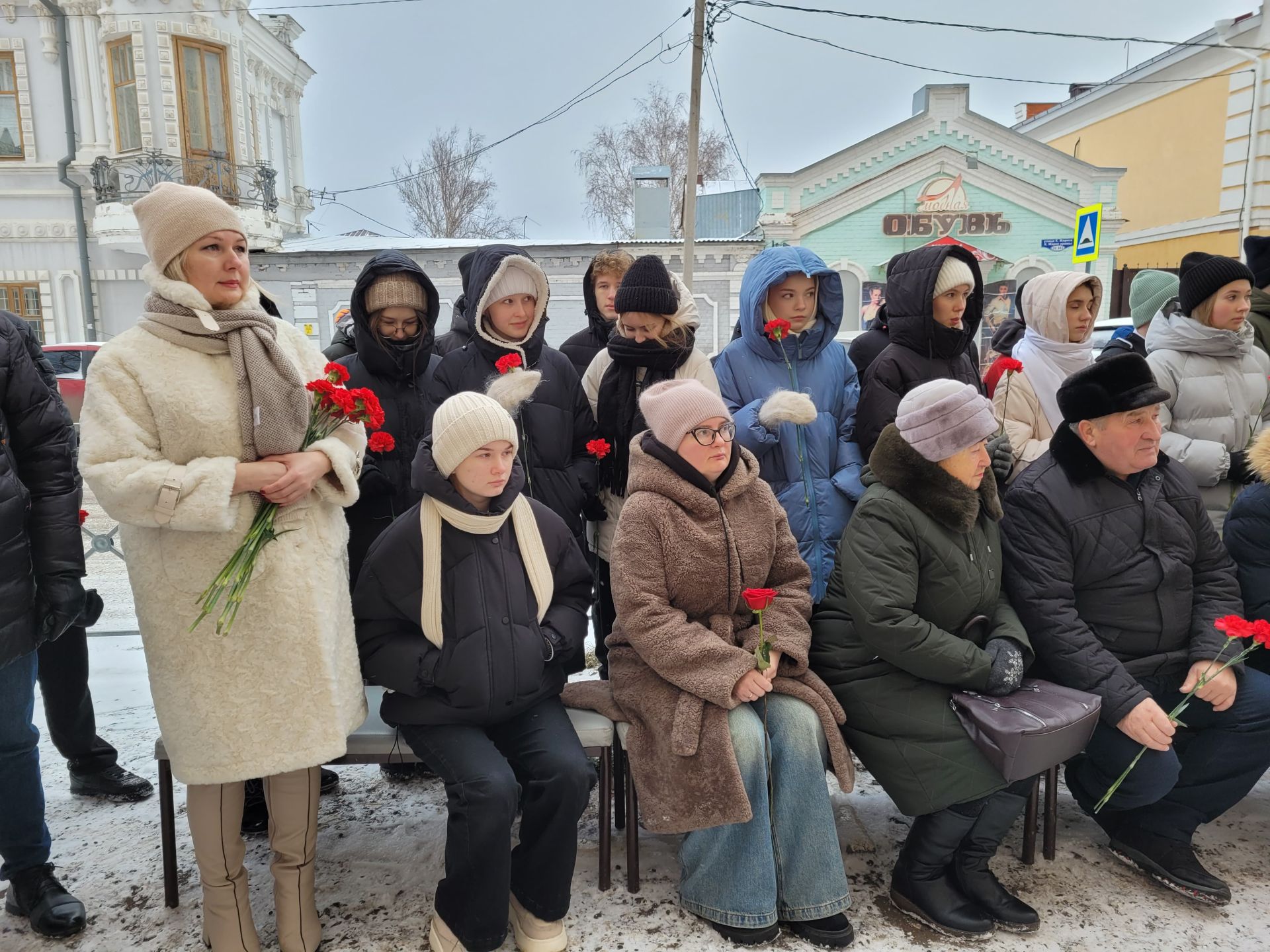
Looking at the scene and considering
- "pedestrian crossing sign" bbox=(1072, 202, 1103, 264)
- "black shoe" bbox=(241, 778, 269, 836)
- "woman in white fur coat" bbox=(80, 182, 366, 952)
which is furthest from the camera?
"pedestrian crossing sign" bbox=(1072, 202, 1103, 264)

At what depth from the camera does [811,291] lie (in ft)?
11.6

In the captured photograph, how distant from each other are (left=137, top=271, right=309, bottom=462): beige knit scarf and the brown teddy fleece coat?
3.46 feet

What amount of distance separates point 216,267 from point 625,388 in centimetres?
162

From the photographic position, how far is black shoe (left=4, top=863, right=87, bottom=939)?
2.49 meters

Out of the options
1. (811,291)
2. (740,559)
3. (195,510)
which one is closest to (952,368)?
(811,291)

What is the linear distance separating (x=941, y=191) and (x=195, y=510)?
55.6ft

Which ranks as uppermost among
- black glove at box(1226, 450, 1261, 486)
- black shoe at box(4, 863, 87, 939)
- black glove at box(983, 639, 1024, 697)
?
black glove at box(1226, 450, 1261, 486)

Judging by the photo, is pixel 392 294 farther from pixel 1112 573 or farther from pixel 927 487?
pixel 1112 573

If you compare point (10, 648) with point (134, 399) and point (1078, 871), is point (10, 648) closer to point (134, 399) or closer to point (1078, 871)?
point (134, 399)

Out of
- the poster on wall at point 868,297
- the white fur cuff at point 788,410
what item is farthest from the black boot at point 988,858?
the poster on wall at point 868,297

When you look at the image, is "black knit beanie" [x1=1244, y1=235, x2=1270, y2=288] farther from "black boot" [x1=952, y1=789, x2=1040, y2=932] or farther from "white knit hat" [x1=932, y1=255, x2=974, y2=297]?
"black boot" [x1=952, y1=789, x2=1040, y2=932]

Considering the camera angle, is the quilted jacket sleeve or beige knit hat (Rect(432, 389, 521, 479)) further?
the quilted jacket sleeve

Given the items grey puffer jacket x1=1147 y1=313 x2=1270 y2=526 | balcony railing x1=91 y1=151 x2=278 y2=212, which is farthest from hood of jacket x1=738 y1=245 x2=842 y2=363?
balcony railing x1=91 y1=151 x2=278 y2=212

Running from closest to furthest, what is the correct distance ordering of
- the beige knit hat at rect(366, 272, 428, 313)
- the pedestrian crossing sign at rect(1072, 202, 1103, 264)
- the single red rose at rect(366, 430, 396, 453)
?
the single red rose at rect(366, 430, 396, 453)
the beige knit hat at rect(366, 272, 428, 313)
the pedestrian crossing sign at rect(1072, 202, 1103, 264)
